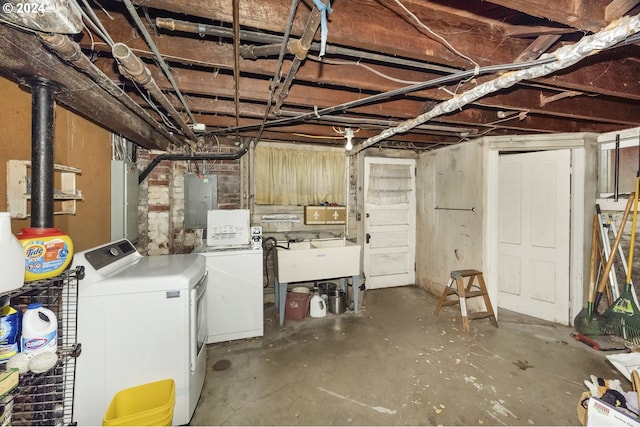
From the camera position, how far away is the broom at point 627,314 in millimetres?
2607

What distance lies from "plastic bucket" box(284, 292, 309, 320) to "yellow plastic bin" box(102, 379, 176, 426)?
5.80ft

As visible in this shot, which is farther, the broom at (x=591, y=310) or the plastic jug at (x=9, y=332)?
the broom at (x=591, y=310)

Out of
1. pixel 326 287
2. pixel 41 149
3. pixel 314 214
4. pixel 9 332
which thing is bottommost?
pixel 326 287

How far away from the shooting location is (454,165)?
3787 mm

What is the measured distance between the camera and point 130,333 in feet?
5.32

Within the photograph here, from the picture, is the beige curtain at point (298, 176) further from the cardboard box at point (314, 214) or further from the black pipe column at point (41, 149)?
the black pipe column at point (41, 149)

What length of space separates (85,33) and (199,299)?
1.72 metres

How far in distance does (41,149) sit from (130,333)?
114 cm

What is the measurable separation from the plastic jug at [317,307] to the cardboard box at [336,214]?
115cm

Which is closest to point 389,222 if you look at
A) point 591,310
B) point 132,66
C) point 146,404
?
point 591,310

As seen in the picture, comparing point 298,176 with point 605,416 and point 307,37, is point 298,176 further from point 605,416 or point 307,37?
point 605,416

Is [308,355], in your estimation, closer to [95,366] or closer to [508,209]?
[95,366]

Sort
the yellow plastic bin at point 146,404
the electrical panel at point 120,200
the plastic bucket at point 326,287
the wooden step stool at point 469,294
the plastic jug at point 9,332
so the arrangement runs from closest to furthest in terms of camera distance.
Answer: the plastic jug at point 9,332, the yellow plastic bin at point 146,404, the electrical panel at point 120,200, the wooden step stool at point 469,294, the plastic bucket at point 326,287

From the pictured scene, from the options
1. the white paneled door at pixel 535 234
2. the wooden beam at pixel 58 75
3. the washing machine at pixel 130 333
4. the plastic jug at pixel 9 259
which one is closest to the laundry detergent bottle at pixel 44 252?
the plastic jug at pixel 9 259
